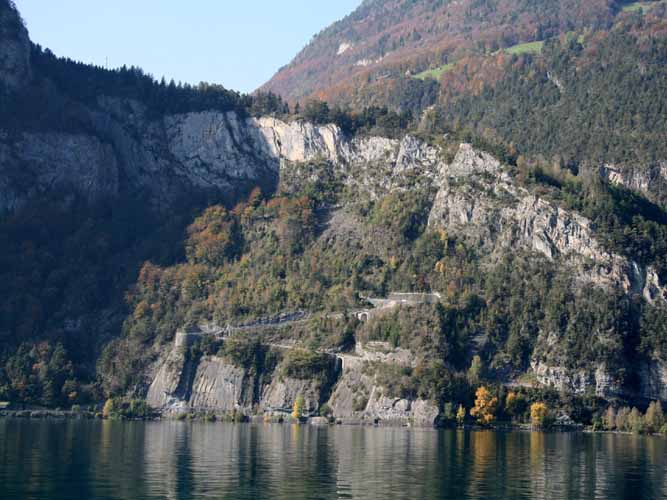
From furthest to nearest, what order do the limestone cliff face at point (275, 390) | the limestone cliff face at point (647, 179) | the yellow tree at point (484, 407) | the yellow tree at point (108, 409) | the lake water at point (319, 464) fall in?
the limestone cliff face at point (647, 179), the yellow tree at point (108, 409), the limestone cliff face at point (275, 390), the yellow tree at point (484, 407), the lake water at point (319, 464)

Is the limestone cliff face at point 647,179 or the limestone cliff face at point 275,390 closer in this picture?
the limestone cliff face at point 275,390

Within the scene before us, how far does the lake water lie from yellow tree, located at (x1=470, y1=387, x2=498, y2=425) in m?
7.47

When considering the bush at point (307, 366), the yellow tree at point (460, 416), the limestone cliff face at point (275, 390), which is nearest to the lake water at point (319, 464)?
the yellow tree at point (460, 416)

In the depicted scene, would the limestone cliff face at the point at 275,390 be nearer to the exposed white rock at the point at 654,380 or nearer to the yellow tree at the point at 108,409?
the yellow tree at the point at 108,409

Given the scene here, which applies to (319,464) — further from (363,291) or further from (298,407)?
(363,291)

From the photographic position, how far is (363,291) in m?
166

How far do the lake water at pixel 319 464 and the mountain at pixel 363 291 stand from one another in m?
19.2

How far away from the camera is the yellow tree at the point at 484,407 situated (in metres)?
138

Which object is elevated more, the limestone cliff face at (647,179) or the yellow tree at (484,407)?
the limestone cliff face at (647,179)

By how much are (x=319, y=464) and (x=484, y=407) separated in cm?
4939

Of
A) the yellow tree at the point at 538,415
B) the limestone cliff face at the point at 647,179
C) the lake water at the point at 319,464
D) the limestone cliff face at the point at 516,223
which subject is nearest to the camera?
the lake water at the point at 319,464

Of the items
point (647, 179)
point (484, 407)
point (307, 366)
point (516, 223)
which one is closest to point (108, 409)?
point (307, 366)

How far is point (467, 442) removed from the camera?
116 m

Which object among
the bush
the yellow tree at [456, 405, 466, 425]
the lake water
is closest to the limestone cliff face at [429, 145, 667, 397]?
the yellow tree at [456, 405, 466, 425]
